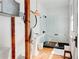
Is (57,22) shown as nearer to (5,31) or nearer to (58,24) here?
(58,24)

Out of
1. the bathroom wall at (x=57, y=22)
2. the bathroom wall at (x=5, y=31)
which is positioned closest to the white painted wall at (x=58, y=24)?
the bathroom wall at (x=57, y=22)

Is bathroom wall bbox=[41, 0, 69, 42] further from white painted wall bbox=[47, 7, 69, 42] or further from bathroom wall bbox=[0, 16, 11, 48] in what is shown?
bathroom wall bbox=[0, 16, 11, 48]

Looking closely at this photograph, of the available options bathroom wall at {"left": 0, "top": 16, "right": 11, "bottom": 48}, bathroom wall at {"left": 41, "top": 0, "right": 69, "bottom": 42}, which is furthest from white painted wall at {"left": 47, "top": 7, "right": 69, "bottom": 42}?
bathroom wall at {"left": 0, "top": 16, "right": 11, "bottom": 48}

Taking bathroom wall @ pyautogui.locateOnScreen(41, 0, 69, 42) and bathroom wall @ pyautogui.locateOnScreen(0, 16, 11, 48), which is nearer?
bathroom wall @ pyautogui.locateOnScreen(0, 16, 11, 48)

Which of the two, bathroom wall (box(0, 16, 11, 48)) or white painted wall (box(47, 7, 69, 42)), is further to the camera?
Result: white painted wall (box(47, 7, 69, 42))

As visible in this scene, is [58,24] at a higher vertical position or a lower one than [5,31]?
higher

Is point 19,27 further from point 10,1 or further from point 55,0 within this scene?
point 55,0

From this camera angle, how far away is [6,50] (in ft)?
5.89

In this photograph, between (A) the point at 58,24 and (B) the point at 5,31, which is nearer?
(B) the point at 5,31

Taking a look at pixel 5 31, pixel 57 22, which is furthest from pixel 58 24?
pixel 5 31

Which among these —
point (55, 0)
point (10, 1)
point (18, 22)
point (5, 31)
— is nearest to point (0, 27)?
point (5, 31)

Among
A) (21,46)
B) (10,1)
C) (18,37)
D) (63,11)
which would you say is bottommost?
(21,46)

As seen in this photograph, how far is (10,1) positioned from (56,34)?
559 centimetres

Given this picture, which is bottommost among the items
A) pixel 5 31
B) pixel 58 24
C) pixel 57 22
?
pixel 5 31
